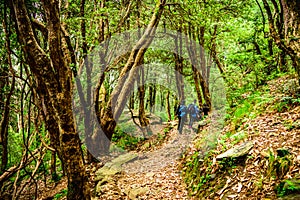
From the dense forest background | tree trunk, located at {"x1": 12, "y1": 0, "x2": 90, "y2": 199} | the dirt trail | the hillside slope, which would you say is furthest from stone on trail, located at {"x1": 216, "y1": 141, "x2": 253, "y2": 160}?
tree trunk, located at {"x1": 12, "y1": 0, "x2": 90, "y2": 199}

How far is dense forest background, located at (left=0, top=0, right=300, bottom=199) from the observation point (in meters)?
5.19

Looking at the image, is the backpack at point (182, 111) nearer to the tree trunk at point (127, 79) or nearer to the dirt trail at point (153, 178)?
the dirt trail at point (153, 178)

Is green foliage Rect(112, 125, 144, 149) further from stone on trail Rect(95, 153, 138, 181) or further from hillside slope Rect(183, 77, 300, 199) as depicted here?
hillside slope Rect(183, 77, 300, 199)

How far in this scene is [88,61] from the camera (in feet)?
34.8

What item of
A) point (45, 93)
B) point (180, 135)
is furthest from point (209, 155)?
point (180, 135)

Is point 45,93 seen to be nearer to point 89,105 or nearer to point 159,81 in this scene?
point 89,105

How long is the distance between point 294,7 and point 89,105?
833 centimetres

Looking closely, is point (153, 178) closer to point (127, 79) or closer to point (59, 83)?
point (127, 79)

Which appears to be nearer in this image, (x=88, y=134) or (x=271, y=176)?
(x=271, y=176)

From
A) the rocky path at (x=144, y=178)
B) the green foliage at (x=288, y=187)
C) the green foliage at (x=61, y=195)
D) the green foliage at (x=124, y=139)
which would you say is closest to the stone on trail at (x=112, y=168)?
the rocky path at (x=144, y=178)

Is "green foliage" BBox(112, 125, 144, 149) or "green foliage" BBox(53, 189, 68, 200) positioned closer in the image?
"green foliage" BBox(53, 189, 68, 200)

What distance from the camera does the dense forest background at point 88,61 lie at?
17.0ft

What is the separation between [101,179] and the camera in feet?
29.6

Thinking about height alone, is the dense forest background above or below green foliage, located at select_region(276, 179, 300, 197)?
above
